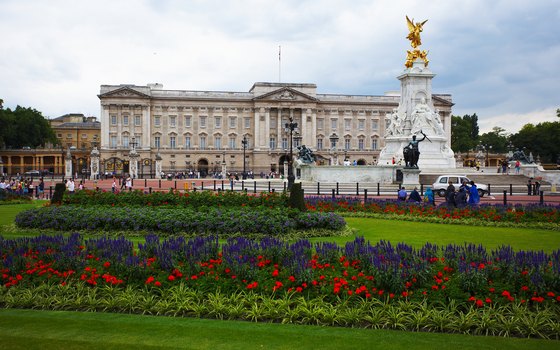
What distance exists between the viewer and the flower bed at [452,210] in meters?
18.6

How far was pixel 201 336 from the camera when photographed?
265 inches

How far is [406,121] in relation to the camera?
47.9 m

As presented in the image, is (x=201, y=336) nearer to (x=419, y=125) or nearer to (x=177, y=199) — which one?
(x=177, y=199)

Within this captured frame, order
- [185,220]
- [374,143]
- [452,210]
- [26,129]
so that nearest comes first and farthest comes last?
[185,220] < [452,210] < [26,129] < [374,143]

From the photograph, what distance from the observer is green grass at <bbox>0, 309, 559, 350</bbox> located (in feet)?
21.0

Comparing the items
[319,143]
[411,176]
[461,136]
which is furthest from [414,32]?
[461,136]

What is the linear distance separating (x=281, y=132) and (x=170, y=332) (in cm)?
9483

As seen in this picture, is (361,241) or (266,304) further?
(361,241)

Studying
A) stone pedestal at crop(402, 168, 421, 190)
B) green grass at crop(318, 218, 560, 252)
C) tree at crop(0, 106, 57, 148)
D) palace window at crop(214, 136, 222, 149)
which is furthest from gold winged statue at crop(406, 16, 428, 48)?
tree at crop(0, 106, 57, 148)

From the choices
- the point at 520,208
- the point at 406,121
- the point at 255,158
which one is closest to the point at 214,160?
the point at 255,158

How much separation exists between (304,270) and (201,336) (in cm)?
236

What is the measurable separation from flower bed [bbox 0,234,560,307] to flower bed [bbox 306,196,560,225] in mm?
9503

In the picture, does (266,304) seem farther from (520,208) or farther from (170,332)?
(520,208)

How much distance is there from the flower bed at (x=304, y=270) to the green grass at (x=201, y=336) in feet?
3.16
